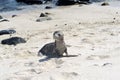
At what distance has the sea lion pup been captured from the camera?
6.89 meters

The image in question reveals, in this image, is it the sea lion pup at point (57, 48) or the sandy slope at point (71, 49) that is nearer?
the sandy slope at point (71, 49)

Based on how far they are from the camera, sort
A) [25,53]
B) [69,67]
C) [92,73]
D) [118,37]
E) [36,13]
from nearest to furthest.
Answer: [92,73] < [69,67] < [25,53] < [118,37] < [36,13]

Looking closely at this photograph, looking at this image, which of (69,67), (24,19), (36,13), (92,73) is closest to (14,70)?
(69,67)

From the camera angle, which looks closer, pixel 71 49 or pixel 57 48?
pixel 57 48

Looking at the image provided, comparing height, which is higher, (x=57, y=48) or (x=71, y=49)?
(x=57, y=48)

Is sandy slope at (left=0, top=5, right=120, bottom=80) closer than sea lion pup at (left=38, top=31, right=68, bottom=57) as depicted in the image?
Yes

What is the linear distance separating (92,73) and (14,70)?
57.8 inches

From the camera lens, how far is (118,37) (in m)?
8.19

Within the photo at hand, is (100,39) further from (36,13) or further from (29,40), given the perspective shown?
(36,13)

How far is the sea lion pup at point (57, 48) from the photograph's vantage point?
6.89 metres

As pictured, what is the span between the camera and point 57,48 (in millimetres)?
7023

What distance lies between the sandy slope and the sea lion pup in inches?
9.1

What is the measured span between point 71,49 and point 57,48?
677 mm

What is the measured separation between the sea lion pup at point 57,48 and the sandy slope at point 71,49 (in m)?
0.23
